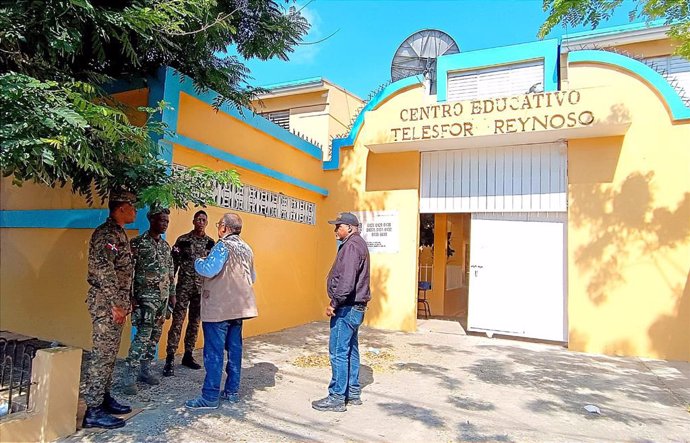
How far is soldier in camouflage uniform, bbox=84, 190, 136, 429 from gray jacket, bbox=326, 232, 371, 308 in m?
1.74

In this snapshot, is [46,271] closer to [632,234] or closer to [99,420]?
[99,420]

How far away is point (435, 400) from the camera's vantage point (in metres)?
4.40

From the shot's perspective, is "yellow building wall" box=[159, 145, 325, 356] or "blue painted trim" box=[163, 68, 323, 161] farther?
"yellow building wall" box=[159, 145, 325, 356]

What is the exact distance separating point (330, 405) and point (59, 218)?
435 cm

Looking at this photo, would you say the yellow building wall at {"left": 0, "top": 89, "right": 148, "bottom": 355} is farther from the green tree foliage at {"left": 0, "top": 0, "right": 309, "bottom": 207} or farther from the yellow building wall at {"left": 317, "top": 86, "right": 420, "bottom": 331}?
the yellow building wall at {"left": 317, "top": 86, "right": 420, "bottom": 331}

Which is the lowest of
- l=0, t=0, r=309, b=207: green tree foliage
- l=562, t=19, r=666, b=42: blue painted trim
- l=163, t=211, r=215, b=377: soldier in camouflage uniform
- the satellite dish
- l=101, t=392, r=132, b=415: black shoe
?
l=101, t=392, r=132, b=415: black shoe

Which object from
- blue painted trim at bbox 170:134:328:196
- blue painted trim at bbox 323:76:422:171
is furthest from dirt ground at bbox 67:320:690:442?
blue painted trim at bbox 323:76:422:171

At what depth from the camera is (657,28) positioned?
32.6ft

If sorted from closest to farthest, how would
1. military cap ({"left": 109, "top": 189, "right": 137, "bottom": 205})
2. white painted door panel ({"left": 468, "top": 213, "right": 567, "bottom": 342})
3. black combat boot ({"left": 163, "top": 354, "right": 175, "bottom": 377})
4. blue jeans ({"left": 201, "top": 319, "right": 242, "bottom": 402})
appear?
military cap ({"left": 109, "top": 189, "right": 137, "bottom": 205}), blue jeans ({"left": 201, "top": 319, "right": 242, "bottom": 402}), black combat boot ({"left": 163, "top": 354, "right": 175, "bottom": 377}), white painted door panel ({"left": 468, "top": 213, "right": 567, "bottom": 342})

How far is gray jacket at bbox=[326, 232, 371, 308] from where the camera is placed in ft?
13.1

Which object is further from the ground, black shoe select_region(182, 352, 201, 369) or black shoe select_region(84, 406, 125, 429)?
black shoe select_region(182, 352, 201, 369)

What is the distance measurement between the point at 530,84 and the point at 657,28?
15.4ft

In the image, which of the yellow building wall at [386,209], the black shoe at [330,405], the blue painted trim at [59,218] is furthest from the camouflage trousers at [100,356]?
the yellow building wall at [386,209]

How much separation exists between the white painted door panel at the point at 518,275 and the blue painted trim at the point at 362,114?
2.81 m
